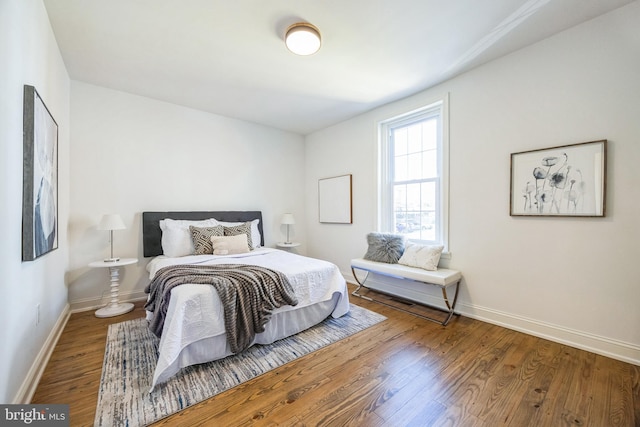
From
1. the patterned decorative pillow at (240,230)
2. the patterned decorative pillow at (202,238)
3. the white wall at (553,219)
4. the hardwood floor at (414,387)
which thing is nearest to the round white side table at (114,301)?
the hardwood floor at (414,387)

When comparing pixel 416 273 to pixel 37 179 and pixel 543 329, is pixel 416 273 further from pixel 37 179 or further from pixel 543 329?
pixel 37 179

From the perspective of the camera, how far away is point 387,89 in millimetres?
3207

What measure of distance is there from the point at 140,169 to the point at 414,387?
3891 mm

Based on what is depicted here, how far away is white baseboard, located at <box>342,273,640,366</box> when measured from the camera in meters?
2.00

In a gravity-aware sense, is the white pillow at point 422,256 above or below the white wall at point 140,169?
below

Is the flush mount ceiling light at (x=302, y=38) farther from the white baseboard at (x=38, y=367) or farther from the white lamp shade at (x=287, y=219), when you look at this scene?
the white baseboard at (x=38, y=367)

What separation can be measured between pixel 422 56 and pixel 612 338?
2898 millimetres

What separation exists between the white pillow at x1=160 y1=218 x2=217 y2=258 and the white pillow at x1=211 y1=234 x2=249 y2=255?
0.30 m

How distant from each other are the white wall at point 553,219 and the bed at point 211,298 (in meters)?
1.56

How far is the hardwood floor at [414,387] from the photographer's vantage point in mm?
1480

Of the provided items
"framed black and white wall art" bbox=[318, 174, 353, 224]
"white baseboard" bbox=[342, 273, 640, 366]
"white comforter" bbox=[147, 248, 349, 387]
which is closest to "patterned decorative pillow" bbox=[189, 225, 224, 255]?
"white comforter" bbox=[147, 248, 349, 387]

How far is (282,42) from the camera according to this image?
232 centimetres

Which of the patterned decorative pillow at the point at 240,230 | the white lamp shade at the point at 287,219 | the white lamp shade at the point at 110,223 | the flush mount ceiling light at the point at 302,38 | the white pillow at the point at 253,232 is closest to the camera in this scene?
the flush mount ceiling light at the point at 302,38

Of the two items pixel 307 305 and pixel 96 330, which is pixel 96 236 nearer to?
pixel 96 330
